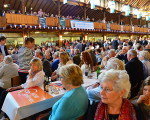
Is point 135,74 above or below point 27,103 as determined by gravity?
above

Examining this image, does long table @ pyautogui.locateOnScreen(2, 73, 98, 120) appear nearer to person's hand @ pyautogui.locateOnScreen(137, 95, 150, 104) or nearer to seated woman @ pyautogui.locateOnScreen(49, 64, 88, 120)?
seated woman @ pyautogui.locateOnScreen(49, 64, 88, 120)

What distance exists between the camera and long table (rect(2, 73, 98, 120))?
5.96ft

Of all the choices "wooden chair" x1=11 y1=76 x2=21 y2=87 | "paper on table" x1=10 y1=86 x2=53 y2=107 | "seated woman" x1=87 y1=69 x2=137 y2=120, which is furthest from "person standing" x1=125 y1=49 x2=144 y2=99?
"wooden chair" x1=11 y1=76 x2=21 y2=87

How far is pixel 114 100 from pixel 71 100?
437 millimetres

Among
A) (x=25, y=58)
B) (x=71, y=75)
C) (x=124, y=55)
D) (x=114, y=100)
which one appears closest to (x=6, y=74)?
(x=25, y=58)

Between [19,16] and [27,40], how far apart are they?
8.32 meters

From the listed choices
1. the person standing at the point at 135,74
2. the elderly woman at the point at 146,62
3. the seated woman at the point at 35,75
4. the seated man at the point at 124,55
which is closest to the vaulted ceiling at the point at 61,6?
the seated man at the point at 124,55

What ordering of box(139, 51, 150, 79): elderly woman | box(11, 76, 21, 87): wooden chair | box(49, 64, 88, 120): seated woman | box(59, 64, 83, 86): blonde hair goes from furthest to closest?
box(11, 76, 21, 87): wooden chair, box(139, 51, 150, 79): elderly woman, box(59, 64, 83, 86): blonde hair, box(49, 64, 88, 120): seated woman

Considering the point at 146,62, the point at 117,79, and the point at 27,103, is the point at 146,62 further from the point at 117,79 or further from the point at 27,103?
the point at 27,103

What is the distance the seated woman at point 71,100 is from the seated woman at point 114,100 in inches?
7.1

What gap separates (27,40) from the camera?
3256 millimetres

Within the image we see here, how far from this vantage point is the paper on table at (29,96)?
1.91 m

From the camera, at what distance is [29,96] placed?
6.80 feet

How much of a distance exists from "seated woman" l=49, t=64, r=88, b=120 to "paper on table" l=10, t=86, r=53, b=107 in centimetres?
56
